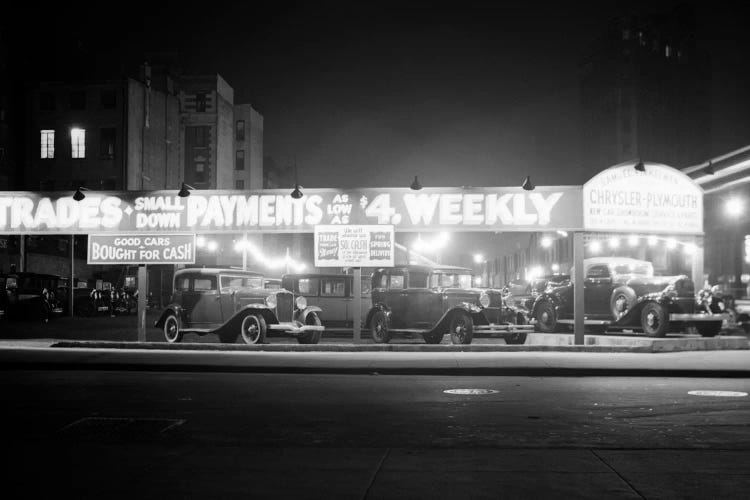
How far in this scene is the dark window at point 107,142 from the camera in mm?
58781

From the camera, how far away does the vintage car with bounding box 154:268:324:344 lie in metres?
21.5

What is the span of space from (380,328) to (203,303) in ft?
16.7

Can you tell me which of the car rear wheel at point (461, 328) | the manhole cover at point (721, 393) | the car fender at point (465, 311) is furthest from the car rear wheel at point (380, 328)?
the manhole cover at point (721, 393)

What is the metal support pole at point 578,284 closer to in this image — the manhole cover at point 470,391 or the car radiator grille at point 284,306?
the car radiator grille at point 284,306

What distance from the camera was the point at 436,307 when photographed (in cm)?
2198

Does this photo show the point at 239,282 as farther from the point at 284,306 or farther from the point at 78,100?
the point at 78,100

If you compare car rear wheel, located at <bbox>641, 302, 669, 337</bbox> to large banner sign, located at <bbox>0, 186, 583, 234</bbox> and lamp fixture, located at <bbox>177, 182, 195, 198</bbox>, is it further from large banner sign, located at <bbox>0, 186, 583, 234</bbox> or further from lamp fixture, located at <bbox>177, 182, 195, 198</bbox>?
lamp fixture, located at <bbox>177, 182, 195, 198</bbox>

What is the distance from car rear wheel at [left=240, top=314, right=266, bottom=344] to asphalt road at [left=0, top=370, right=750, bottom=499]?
758 cm

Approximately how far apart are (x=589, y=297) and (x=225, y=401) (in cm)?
1516

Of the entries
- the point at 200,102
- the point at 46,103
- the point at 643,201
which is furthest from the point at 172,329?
the point at 200,102

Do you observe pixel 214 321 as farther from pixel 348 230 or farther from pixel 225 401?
pixel 225 401

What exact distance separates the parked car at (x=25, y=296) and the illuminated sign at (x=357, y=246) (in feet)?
67.7

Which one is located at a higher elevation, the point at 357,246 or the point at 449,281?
the point at 357,246

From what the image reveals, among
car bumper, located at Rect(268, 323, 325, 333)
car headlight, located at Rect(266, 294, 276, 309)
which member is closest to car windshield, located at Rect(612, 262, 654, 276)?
car bumper, located at Rect(268, 323, 325, 333)
